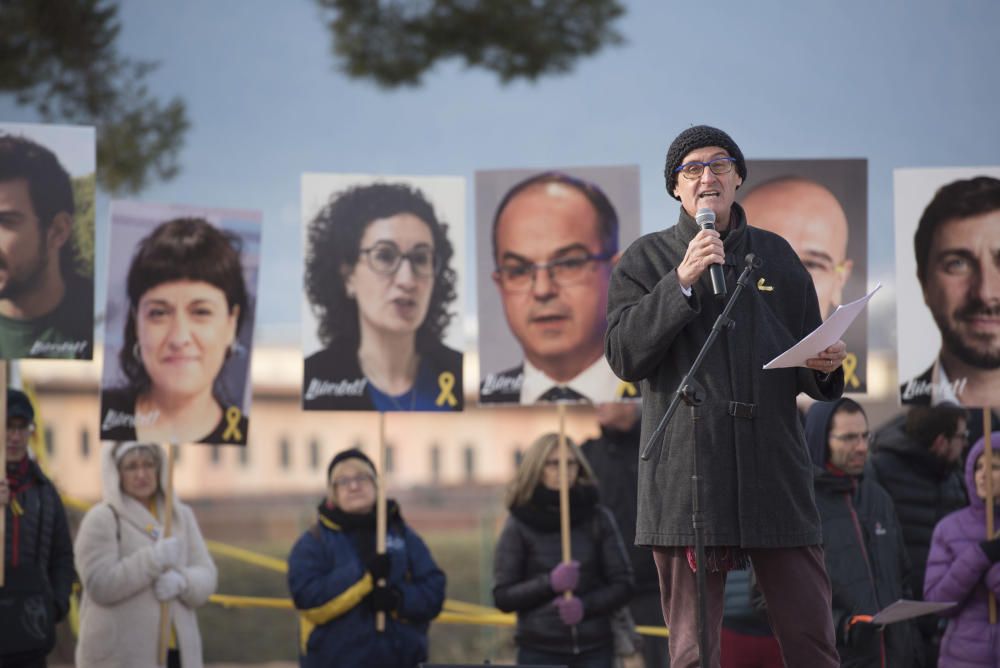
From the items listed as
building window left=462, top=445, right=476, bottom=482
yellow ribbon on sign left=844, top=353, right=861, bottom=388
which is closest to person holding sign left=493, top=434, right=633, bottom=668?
yellow ribbon on sign left=844, top=353, right=861, bottom=388

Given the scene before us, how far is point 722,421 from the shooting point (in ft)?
9.71

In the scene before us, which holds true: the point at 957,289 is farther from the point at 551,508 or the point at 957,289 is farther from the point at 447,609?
the point at 447,609

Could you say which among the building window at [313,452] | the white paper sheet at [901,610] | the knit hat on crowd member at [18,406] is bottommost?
Result: the white paper sheet at [901,610]

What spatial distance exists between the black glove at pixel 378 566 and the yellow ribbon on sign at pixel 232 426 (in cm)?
85

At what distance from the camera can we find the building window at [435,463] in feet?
49.3

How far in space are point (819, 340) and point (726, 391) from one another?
0.24 meters

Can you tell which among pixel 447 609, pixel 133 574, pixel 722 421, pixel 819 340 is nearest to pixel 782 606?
pixel 722 421

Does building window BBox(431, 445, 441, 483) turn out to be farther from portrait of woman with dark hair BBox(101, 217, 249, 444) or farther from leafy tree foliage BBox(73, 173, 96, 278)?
leafy tree foliage BBox(73, 173, 96, 278)

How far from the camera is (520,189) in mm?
6129

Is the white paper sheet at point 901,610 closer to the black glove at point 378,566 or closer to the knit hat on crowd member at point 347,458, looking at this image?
the black glove at point 378,566

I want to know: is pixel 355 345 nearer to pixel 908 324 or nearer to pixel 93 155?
pixel 93 155

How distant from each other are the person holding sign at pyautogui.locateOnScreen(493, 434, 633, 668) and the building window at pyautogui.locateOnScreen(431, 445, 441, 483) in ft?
29.2

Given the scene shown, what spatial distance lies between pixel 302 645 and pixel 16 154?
252 cm

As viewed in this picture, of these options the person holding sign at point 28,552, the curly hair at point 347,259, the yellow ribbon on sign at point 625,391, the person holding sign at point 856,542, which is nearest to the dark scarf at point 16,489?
the person holding sign at point 28,552
